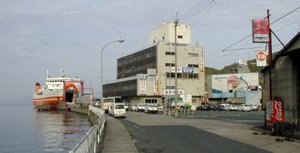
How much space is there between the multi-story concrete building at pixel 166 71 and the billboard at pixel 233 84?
462 cm

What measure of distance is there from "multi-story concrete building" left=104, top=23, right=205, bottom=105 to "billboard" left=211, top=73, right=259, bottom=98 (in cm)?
462

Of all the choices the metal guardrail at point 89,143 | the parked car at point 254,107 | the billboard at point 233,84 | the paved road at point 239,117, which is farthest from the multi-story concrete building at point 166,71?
the metal guardrail at point 89,143

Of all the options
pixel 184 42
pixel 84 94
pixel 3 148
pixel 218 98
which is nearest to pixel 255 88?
pixel 218 98

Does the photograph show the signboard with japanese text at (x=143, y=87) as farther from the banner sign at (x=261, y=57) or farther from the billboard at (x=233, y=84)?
the banner sign at (x=261, y=57)

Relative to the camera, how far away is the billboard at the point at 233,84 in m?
120

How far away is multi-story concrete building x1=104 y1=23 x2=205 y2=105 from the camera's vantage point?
400ft

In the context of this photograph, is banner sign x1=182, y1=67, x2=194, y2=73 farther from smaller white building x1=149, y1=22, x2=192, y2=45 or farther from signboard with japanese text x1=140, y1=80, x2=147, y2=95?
smaller white building x1=149, y1=22, x2=192, y2=45

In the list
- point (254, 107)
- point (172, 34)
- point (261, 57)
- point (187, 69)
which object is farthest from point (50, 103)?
point (261, 57)

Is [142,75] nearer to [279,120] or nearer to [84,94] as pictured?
[84,94]

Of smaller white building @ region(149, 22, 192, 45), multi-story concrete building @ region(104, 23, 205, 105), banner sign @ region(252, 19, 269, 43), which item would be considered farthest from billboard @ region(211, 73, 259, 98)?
banner sign @ region(252, 19, 269, 43)

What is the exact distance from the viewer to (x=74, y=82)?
387 feet

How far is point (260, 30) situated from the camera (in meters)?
31.4

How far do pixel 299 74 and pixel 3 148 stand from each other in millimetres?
19808

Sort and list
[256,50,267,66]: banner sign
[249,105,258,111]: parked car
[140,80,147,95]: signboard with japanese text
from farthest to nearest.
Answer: [140,80,147,95]: signboard with japanese text < [249,105,258,111]: parked car < [256,50,267,66]: banner sign
